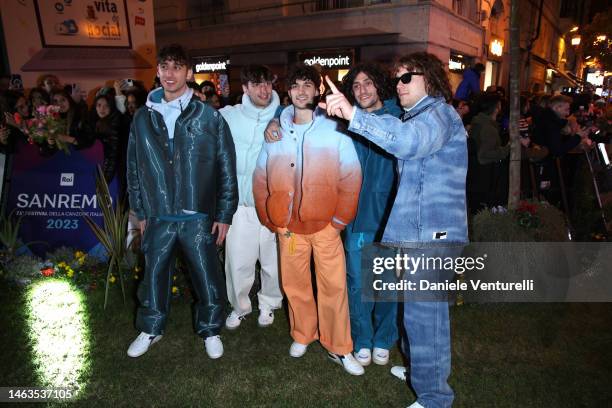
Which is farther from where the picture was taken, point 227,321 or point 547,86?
point 547,86

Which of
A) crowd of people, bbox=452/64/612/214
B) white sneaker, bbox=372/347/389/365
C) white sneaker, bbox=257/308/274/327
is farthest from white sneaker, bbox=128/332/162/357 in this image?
crowd of people, bbox=452/64/612/214

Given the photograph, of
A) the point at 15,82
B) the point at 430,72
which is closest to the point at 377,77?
the point at 430,72

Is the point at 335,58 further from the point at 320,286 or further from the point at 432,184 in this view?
the point at 432,184

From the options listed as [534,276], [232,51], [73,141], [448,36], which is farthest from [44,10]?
[448,36]

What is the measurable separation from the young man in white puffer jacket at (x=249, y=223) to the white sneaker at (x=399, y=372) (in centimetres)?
122

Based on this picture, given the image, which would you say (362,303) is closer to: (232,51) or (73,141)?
(73,141)

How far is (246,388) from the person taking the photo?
9.78 ft

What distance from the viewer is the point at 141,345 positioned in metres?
3.35

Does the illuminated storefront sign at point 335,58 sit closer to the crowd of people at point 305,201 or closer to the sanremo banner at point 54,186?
the sanremo banner at point 54,186

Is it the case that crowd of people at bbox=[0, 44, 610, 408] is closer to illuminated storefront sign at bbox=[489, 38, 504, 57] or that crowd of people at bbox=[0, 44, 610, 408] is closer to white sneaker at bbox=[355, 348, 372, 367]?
white sneaker at bbox=[355, 348, 372, 367]

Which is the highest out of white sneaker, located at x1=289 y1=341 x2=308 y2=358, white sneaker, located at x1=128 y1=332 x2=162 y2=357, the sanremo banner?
the sanremo banner

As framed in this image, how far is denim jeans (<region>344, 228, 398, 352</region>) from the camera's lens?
10.2 ft

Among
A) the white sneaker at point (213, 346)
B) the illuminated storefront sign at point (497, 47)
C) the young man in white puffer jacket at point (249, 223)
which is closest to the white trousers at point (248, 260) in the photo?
the young man in white puffer jacket at point (249, 223)

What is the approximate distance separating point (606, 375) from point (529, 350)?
1.67 feet
